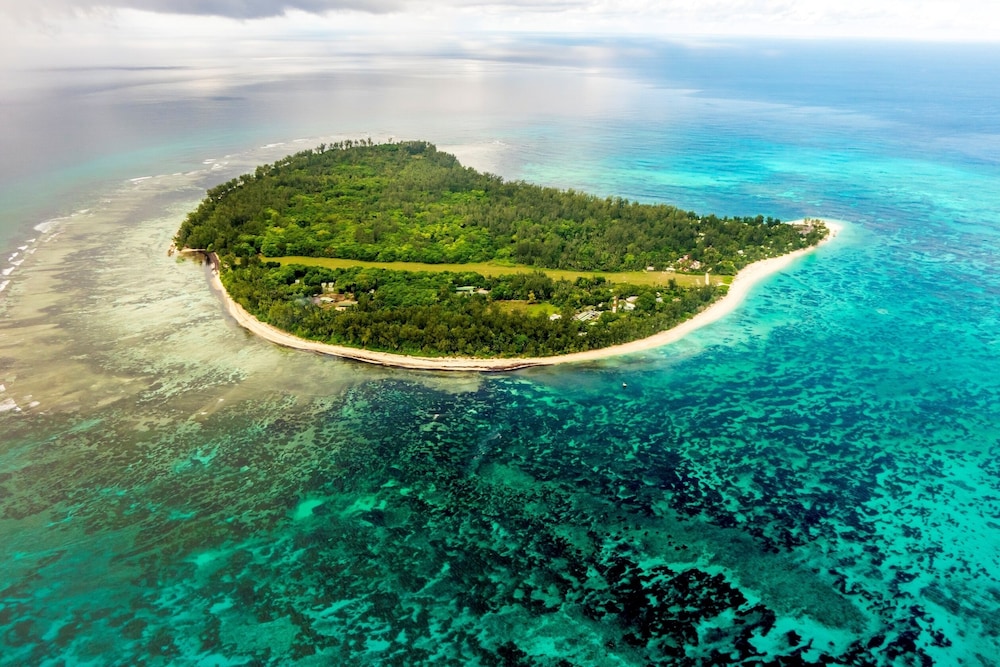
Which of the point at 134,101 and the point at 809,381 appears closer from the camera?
the point at 809,381

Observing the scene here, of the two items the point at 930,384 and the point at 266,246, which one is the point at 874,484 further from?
the point at 266,246

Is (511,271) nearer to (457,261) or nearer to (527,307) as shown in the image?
(457,261)

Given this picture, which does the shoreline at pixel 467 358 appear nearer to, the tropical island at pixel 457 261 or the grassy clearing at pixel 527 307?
the tropical island at pixel 457 261

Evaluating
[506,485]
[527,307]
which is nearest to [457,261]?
[527,307]

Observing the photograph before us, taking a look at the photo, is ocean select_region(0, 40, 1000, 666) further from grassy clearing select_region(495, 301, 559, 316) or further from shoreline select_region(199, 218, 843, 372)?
grassy clearing select_region(495, 301, 559, 316)

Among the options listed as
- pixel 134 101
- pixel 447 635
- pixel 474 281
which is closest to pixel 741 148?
pixel 474 281

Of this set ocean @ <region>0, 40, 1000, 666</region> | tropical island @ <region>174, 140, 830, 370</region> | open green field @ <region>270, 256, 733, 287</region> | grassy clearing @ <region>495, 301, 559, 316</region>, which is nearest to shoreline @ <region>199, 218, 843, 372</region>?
tropical island @ <region>174, 140, 830, 370</region>
